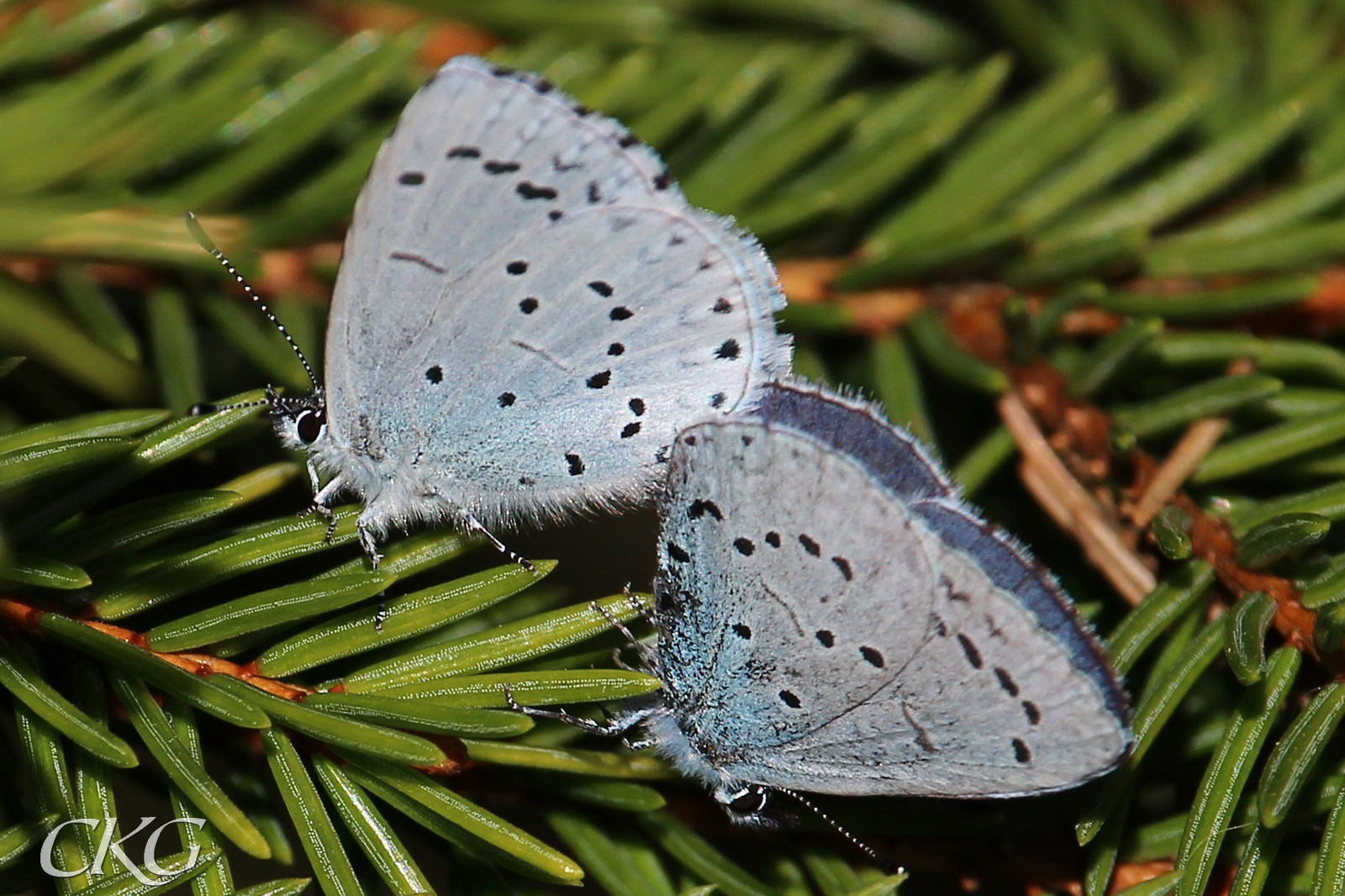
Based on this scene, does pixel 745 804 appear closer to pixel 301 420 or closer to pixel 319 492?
pixel 319 492

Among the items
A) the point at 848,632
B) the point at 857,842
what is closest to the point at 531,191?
the point at 848,632

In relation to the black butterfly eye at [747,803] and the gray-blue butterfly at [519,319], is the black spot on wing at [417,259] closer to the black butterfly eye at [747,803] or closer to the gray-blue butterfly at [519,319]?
the gray-blue butterfly at [519,319]

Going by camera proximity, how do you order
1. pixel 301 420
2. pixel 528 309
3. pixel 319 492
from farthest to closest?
1. pixel 528 309
2. pixel 301 420
3. pixel 319 492

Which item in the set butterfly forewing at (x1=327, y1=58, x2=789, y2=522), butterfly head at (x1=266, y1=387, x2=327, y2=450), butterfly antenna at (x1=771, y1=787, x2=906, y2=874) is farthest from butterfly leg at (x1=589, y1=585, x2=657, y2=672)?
butterfly head at (x1=266, y1=387, x2=327, y2=450)

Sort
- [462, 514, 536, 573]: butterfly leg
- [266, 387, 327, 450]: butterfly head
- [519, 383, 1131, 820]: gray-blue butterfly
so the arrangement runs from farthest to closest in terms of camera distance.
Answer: [266, 387, 327, 450]: butterfly head, [462, 514, 536, 573]: butterfly leg, [519, 383, 1131, 820]: gray-blue butterfly

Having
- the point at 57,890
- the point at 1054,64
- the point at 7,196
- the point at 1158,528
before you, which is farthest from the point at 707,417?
the point at 1054,64

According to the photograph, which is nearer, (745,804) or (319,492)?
(745,804)

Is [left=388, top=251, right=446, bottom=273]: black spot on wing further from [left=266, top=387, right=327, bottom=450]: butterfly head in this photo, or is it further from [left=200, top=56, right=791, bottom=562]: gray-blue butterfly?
[left=266, top=387, right=327, bottom=450]: butterfly head
